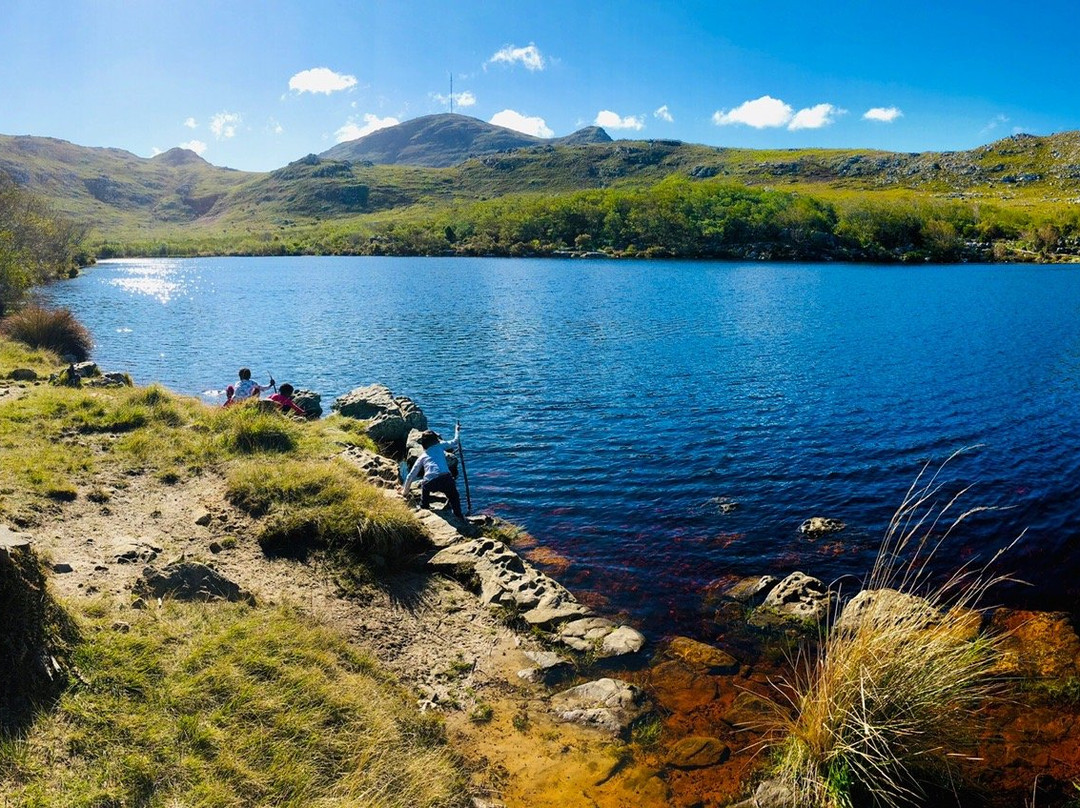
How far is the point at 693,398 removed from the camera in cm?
3186

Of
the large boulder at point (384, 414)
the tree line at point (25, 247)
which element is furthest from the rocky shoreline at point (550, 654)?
the tree line at point (25, 247)

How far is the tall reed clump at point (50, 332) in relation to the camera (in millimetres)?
33000

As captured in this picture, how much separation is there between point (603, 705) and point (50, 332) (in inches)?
1477

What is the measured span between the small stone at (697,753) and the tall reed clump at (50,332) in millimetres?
36958

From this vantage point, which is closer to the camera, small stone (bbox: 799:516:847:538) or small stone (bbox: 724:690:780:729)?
small stone (bbox: 724:690:780:729)

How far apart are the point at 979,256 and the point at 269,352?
5689 inches

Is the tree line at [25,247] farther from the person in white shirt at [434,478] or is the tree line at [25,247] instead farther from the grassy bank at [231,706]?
the person in white shirt at [434,478]

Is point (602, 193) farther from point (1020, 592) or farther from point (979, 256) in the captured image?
point (1020, 592)

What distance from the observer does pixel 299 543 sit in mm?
13602

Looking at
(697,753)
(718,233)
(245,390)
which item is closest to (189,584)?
(697,753)

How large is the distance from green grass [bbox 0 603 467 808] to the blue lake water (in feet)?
21.9

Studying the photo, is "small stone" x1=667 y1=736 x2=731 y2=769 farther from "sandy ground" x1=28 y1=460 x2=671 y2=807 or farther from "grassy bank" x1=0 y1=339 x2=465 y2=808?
"grassy bank" x1=0 y1=339 x2=465 y2=808

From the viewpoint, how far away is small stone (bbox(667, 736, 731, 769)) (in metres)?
9.34

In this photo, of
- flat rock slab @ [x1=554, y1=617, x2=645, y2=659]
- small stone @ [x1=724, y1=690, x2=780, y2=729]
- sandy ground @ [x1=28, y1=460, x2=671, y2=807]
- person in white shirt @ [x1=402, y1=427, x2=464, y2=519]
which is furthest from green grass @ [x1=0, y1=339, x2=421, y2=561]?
small stone @ [x1=724, y1=690, x2=780, y2=729]
